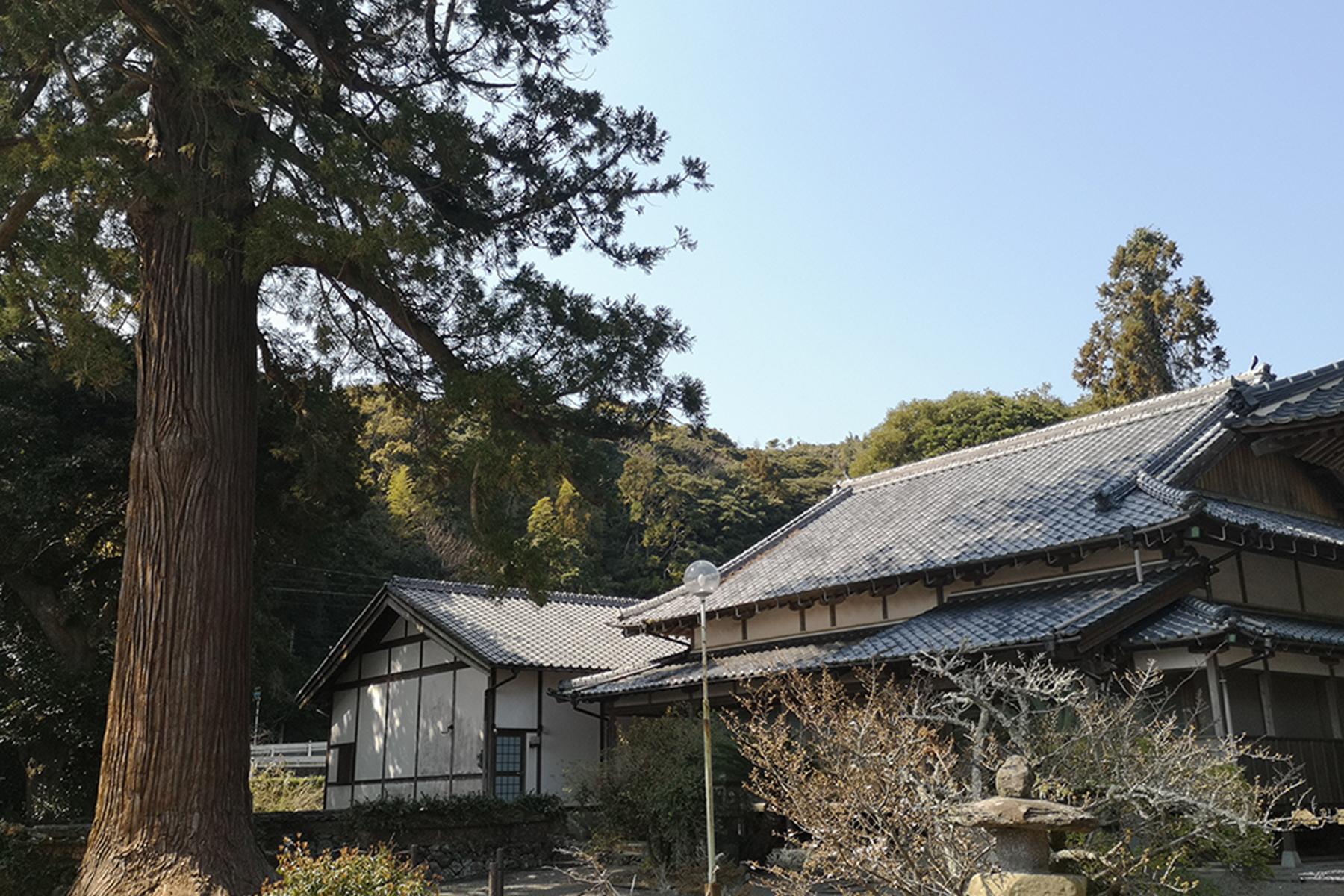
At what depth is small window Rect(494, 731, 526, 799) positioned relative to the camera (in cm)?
1831

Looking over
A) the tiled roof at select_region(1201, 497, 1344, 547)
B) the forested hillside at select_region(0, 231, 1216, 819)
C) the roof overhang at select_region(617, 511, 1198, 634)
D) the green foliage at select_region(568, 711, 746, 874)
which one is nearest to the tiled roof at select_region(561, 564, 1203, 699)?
the roof overhang at select_region(617, 511, 1198, 634)

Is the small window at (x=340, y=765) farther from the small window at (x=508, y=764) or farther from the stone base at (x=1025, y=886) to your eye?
the stone base at (x=1025, y=886)

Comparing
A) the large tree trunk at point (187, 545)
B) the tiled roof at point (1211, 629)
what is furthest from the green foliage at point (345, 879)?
the tiled roof at point (1211, 629)

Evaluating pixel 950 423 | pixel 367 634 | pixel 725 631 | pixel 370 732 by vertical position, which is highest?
pixel 950 423

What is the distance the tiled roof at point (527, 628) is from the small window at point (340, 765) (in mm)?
3907

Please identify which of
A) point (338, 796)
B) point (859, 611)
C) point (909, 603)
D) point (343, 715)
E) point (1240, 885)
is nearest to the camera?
point (1240, 885)

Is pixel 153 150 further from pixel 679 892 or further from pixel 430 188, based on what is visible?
pixel 679 892

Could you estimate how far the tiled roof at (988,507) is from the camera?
41.6 feet

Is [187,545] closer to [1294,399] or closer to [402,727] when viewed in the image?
[402,727]

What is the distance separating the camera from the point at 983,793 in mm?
7426

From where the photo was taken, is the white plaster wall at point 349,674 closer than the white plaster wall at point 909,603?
No

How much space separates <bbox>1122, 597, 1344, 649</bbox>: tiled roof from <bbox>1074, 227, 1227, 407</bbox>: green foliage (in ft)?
64.7

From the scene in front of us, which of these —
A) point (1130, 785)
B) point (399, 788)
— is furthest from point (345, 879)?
point (399, 788)

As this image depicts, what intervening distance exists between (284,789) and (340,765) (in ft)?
3.87
